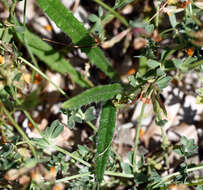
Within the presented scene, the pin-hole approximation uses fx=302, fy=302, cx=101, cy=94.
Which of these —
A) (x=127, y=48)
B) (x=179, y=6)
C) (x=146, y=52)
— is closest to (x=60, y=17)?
(x=146, y=52)

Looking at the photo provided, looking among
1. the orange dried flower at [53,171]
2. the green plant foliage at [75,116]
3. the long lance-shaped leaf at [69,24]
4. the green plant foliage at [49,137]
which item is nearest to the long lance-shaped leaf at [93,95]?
the green plant foliage at [75,116]

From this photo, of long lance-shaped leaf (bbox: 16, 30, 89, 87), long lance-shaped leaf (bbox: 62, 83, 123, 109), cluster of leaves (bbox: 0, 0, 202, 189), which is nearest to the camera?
long lance-shaped leaf (bbox: 62, 83, 123, 109)

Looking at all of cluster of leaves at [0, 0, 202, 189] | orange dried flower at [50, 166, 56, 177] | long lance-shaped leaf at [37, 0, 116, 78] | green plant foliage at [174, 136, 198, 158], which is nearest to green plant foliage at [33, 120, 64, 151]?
cluster of leaves at [0, 0, 202, 189]

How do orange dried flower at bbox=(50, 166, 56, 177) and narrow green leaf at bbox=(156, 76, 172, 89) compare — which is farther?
orange dried flower at bbox=(50, 166, 56, 177)

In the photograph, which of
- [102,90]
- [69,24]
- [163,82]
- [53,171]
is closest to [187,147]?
[163,82]

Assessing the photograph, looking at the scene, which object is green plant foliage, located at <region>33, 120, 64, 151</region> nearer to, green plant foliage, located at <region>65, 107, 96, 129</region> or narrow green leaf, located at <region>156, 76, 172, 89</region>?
green plant foliage, located at <region>65, 107, 96, 129</region>

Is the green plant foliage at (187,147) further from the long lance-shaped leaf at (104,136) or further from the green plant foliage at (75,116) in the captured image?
the green plant foliage at (75,116)

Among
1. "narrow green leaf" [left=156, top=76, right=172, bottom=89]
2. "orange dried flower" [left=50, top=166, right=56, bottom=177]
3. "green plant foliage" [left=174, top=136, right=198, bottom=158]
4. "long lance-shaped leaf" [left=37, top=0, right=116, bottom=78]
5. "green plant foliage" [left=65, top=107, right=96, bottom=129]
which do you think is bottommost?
"orange dried flower" [left=50, top=166, right=56, bottom=177]

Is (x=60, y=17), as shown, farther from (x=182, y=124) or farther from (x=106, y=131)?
(x=182, y=124)
